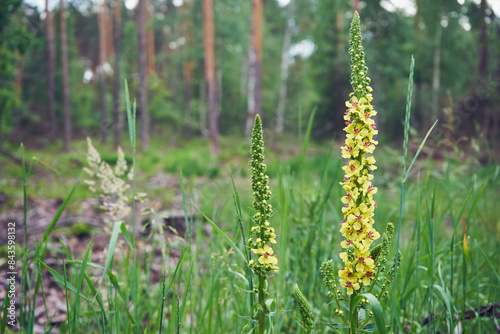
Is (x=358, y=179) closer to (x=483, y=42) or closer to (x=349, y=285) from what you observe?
(x=349, y=285)

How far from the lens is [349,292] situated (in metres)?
0.96

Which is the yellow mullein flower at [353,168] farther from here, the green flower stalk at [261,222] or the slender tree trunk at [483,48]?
the slender tree trunk at [483,48]

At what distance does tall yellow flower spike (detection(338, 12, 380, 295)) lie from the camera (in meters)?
0.94

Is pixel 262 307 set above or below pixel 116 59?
below

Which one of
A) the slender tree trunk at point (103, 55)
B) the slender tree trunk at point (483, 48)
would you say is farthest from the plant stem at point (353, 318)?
the slender tree trunk at point (103, 55)

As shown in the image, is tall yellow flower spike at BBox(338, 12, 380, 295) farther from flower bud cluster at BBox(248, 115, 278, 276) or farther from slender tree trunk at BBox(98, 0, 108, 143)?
slender tree trunk at BBox(98, 0, 108, 143)

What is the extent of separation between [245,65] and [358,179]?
1079 inches

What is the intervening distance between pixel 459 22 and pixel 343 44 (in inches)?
282

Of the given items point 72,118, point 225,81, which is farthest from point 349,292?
point 72,118

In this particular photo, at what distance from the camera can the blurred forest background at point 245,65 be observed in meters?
12.8

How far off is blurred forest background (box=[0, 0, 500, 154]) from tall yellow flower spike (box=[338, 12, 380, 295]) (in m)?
6.96

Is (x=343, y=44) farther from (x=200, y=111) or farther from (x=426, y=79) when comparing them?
(x=200, y=111)

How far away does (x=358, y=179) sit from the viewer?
93cm

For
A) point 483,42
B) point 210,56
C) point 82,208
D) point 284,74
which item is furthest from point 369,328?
point 284,74
